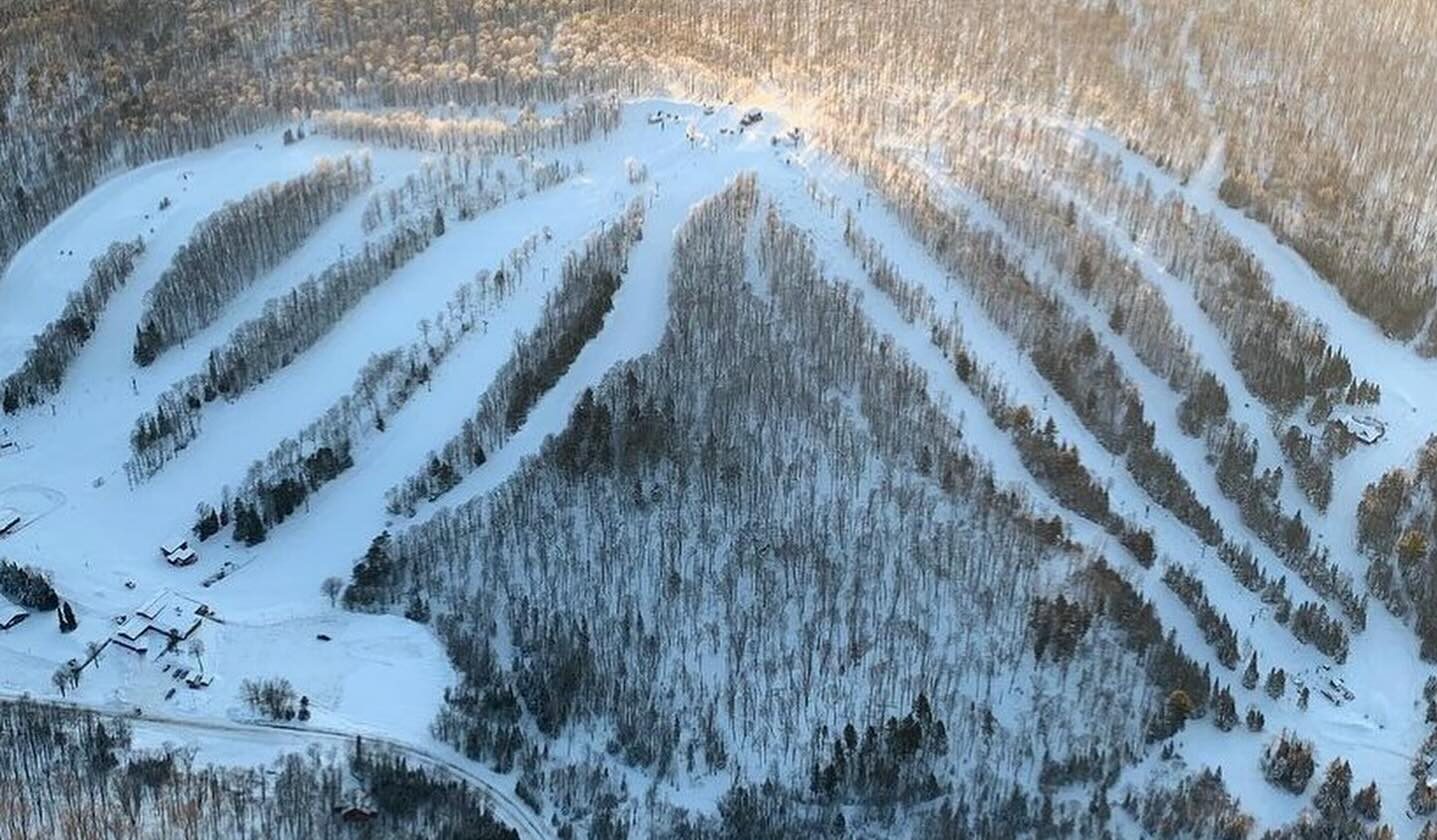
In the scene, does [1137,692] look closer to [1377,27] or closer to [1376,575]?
[1376,575]

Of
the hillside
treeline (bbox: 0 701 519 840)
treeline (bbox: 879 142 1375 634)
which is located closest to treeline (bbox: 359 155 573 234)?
the hillside

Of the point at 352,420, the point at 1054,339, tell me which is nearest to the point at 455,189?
the point at 352,420

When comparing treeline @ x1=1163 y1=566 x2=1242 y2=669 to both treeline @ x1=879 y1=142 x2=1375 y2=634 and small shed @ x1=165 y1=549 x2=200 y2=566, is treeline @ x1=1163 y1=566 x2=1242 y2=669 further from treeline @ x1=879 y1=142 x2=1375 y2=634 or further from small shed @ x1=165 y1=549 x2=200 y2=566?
small shed @ x1=165 y1=549 x2=200 y2=566

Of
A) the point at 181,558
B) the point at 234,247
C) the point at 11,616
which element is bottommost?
the point at 11,616

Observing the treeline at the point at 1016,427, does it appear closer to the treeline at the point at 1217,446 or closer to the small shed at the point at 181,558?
the treeline at the point at 1217,446

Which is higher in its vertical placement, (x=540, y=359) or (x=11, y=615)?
→ (x=540, y=359)

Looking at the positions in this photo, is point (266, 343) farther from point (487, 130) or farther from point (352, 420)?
point (487, 130)
